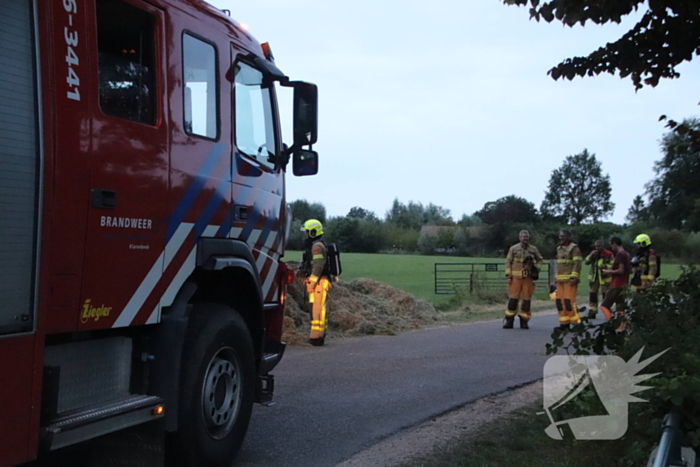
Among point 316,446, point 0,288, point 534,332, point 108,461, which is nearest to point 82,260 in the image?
point 0,288

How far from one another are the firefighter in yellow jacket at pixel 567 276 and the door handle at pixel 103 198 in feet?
40.5

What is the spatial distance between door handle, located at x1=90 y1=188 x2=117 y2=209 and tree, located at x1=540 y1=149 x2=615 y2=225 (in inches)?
4723

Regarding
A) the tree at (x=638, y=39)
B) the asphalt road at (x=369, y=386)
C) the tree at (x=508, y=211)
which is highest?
the tree at (x=508, y=211)

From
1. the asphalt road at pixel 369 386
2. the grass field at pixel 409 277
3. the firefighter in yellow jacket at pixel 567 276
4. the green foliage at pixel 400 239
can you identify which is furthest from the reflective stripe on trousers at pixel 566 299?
the green foliage at pixel 400 239

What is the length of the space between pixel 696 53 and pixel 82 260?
560cm

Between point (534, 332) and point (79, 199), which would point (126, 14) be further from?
point (534, 332)

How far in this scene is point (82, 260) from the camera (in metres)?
3.79

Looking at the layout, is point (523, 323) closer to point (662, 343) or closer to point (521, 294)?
point (521, 294)

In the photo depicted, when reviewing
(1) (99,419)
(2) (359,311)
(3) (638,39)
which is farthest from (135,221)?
(2) (359,311)

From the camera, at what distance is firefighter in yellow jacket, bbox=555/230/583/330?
1501cm

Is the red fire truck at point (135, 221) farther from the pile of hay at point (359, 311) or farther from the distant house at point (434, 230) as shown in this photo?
the distant house at point (434, 230)

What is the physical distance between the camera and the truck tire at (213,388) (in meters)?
4.57

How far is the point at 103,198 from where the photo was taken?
3.93m

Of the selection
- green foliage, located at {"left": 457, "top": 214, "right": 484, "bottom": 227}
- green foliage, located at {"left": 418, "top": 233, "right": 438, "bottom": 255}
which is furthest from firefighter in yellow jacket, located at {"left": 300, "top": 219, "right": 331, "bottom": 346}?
green foliage, located at {"left": 457, "top": 214, "right": 484, "bottom": 227}
